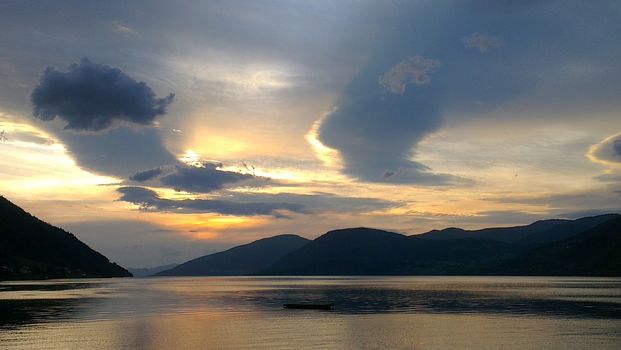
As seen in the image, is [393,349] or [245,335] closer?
[393,349]

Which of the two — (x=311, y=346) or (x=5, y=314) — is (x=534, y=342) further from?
(x=5, y=314)

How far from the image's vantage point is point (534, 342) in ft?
289

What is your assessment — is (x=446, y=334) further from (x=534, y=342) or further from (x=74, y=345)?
(x=74, y=345)

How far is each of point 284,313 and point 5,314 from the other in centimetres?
6644

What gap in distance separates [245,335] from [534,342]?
46467mm

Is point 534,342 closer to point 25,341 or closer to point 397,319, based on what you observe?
point 397,319

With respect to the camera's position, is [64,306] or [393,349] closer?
[393,349]

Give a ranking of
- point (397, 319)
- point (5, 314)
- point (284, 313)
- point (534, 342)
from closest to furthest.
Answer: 1. point (534, 342)
2. point (397, 319)
3. point (5, 314)
4. point (284, 313)

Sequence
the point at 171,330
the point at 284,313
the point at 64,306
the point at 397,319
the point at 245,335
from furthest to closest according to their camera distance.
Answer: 1. the point at 64,306
2. the point at 284,313
3. the point at 397,319
4. the point at 171,330
5. the point at 245,335

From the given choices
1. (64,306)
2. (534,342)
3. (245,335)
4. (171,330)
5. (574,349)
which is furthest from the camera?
(64,306)

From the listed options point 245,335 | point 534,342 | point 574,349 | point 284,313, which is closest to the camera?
point 574,349

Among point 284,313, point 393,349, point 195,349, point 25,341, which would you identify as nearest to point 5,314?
point 25,341

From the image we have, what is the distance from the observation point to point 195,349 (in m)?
83.7

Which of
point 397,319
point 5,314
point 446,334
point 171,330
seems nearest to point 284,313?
point 397,319
